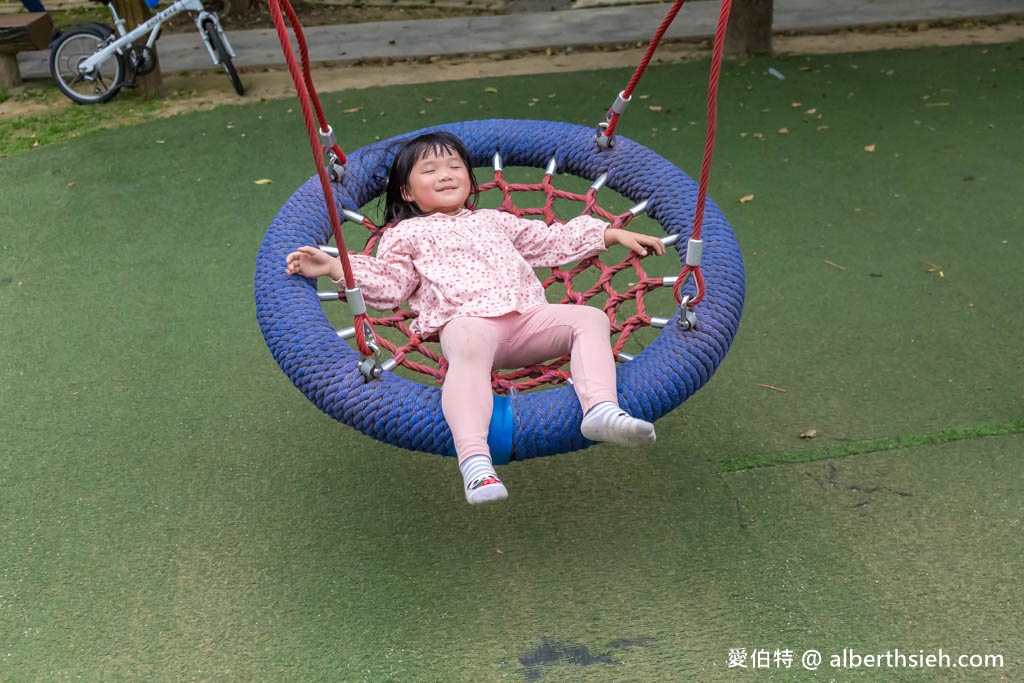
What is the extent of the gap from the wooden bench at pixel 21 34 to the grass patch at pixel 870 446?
4.38m

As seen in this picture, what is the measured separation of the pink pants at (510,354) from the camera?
1.88 m

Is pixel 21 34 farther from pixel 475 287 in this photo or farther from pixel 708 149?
pixel 708 149

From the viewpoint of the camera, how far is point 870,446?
239 cm

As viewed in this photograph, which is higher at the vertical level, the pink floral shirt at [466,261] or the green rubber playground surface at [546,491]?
the pink floral shirt at [466,261]

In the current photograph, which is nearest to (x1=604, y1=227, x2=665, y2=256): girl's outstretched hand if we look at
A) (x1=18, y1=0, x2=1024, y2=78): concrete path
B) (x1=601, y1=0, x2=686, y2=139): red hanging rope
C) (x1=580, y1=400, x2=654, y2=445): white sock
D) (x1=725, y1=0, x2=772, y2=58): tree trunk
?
(x1=601, y1=0, x2=686, y2=139): red hanging rope

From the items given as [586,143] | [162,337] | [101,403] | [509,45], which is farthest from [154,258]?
[509,45]

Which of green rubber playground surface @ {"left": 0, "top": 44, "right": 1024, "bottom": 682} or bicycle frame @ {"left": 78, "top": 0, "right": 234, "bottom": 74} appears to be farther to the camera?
bicycle frame @ {"left": 78, "top": 0, "right": 234, "bottom": 74}

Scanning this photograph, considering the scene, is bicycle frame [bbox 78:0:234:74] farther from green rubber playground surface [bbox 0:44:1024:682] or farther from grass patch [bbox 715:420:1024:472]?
grass patch [bbox 715:420:1024:472]

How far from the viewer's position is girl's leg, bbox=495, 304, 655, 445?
5.93 ft

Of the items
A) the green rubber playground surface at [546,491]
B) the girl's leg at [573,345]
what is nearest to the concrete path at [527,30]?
the green rubber playground surface at [546,491]

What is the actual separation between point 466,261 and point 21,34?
389 centimetres

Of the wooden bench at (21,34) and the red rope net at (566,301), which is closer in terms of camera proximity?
the red rope net at (566,301)

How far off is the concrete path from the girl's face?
3476 mm

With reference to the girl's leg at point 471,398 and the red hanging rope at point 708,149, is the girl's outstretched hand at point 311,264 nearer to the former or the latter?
the girl's leg at point 471,398
